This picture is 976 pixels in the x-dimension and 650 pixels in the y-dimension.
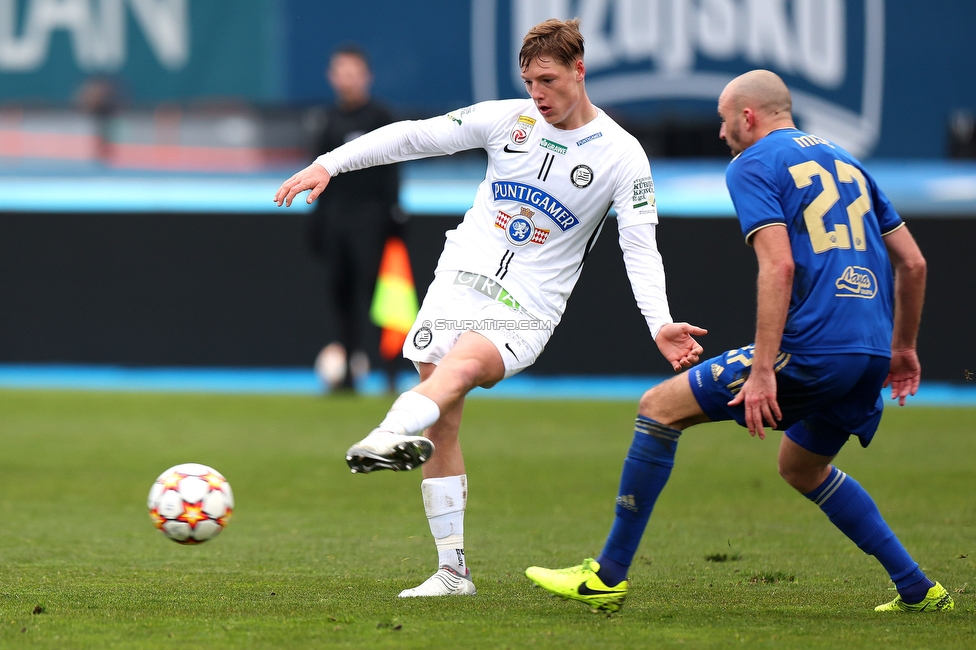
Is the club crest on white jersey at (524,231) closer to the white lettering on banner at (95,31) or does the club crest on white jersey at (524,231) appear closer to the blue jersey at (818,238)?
the blue jersey at (818,238)

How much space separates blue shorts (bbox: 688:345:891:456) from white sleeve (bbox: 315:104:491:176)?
1328mm

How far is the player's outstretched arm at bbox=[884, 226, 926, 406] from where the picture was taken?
447 centimetres

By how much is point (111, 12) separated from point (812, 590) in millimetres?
12164

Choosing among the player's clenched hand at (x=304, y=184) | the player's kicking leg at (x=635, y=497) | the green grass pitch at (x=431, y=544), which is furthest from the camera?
the player's clenched hand at (x=304, y=184)

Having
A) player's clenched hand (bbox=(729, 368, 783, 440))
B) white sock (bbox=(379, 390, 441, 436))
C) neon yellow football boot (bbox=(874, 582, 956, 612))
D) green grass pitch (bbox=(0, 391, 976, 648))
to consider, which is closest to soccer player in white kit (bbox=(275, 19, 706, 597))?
white sock (bbox=(379, 390, 441, 436))

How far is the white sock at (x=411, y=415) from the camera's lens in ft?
13.8

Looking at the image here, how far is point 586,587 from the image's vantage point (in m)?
4.35

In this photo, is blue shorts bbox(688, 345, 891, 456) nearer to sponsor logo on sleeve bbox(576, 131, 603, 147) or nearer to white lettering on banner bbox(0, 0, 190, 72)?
sponsor logo on sleeve bbox(576, 131, 603, 147)

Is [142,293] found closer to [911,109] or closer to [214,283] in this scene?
[214,283]

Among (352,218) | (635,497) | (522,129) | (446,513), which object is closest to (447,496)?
(446,513)

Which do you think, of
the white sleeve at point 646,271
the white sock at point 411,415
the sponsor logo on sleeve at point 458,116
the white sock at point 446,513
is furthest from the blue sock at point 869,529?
the sponsor logo on sleeve at point 458,116

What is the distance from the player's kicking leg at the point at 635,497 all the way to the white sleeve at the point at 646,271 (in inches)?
13.9

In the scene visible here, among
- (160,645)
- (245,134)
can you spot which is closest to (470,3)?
(245,134)

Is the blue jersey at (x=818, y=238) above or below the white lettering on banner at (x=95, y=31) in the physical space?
below
